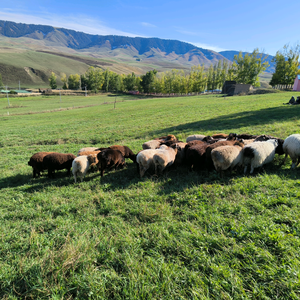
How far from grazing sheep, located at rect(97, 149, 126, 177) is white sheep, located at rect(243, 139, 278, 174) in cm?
489

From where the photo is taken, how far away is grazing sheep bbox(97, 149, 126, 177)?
23.4ft

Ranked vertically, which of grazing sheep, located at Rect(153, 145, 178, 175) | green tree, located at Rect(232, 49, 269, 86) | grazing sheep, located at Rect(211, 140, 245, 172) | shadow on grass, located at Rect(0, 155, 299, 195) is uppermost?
green tree, located at Rect(232, 49, 269, 86)

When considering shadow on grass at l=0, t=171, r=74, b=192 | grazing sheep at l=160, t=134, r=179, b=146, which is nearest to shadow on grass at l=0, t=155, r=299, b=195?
shadow on grass at l=0, t=171, r=74, b=192

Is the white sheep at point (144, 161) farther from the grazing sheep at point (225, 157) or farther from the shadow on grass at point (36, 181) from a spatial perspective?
the shadow on grass at point (36, 181)

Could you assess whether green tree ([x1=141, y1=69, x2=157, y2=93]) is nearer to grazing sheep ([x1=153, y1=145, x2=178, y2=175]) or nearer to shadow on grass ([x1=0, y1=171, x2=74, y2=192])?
shadow on grass ([x1=0, y1=171, x2=74, y2=192])

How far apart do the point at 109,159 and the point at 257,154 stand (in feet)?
17.7

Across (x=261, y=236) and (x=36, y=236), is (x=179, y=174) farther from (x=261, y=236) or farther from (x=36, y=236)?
(x=36, y=236)

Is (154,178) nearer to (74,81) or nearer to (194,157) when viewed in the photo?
(194,157)

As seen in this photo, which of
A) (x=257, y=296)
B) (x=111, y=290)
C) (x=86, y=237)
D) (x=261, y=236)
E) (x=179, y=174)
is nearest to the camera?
(x=257, y=296)

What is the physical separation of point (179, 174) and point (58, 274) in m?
4.81

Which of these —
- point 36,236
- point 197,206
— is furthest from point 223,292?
point 36,236

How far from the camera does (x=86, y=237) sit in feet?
12.6

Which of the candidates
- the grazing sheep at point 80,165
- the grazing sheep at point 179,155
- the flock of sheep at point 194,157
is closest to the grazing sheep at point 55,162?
the flock of sheep at point 194,157

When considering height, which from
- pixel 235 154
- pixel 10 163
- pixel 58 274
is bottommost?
pixel 10 163
